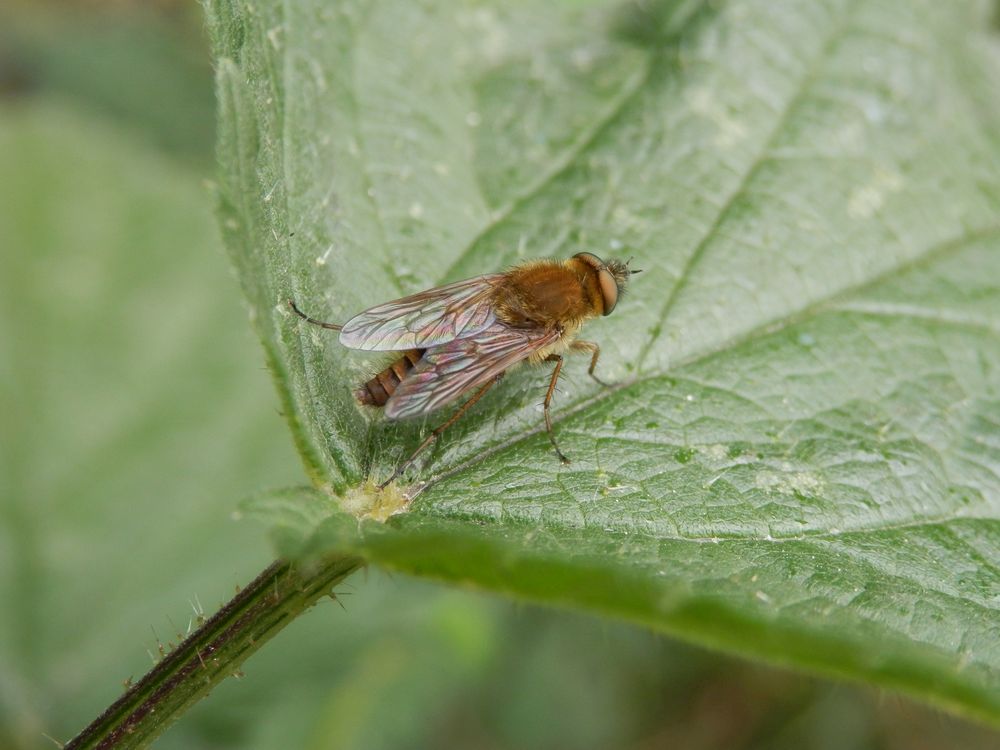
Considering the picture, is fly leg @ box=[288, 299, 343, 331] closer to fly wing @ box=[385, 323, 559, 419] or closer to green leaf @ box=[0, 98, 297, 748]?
fly wing @ box=[385, 323, 559, 419]

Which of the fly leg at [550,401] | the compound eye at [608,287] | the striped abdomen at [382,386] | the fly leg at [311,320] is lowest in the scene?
the fly leg at [550,401]

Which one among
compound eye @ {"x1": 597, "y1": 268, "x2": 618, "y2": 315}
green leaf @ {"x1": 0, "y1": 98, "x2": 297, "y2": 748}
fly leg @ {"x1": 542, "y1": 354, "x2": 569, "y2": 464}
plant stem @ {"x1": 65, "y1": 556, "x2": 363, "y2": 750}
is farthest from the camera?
green leaf @ {"x1": 0, "y1": 98, "x2": 297, "y2": 748}

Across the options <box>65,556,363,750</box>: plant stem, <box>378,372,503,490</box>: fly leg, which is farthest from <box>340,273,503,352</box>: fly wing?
<box>65,556,363,750</box>: plant stem

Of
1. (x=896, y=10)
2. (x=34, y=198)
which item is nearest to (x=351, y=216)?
(x=896, y=10)

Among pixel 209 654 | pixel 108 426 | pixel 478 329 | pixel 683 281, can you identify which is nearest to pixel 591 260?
pixel 683 281

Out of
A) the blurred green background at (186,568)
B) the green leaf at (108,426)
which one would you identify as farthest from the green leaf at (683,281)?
the green leaf at (108,426)

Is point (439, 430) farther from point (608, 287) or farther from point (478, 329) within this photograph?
point (608, 287)

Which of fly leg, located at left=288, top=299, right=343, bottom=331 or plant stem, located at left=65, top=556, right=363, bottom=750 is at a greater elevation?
fly leg, located at left=288, top=299, right=343, bottom=331

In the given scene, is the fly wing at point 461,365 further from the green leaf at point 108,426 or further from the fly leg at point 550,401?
the green leaf at point 108,426

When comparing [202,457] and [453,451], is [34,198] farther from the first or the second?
[453,451]
